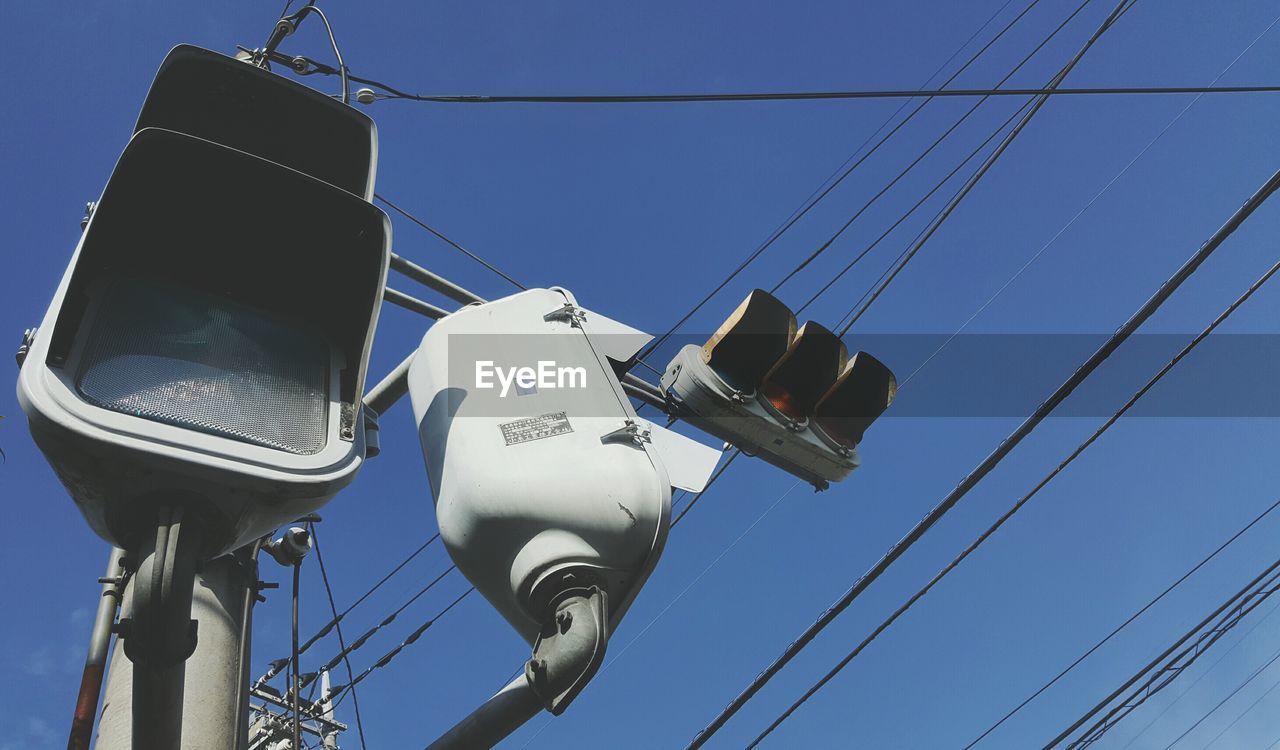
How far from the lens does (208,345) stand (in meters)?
2.21

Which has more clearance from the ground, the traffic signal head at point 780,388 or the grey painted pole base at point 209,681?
the traffic signal head at point 780,388

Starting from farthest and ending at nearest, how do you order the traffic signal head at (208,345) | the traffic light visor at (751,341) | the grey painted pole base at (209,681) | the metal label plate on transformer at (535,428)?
the traffic light visor at (751,341) < the metal label plate on transformer at (535,428) < the grey painted pole base at (209,681) < the traffic signal head at (208,345)

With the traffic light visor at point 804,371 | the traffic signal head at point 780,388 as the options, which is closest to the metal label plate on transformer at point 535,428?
the traffic signal head at point 780,388

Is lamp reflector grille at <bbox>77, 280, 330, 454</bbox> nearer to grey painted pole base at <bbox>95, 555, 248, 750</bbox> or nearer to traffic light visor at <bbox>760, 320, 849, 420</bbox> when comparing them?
grey painted pole base at <bbox>95, 555, 248, 750</bbox>

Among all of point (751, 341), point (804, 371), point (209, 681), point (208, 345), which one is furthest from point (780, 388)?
point (208, 345)

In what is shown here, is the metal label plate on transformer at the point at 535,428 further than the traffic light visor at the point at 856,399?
No

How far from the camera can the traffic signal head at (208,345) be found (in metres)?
1.94

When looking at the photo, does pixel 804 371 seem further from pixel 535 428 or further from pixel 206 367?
pixel 206 367

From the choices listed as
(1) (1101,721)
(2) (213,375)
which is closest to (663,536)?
(2) (213,375)

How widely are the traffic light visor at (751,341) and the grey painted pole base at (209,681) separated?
2.72 m

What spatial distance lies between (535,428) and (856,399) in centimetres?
263

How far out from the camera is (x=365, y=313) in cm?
250

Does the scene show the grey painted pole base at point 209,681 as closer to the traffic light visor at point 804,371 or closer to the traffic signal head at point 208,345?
the traffic signal head at point 208,345

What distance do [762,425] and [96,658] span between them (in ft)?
9.75
